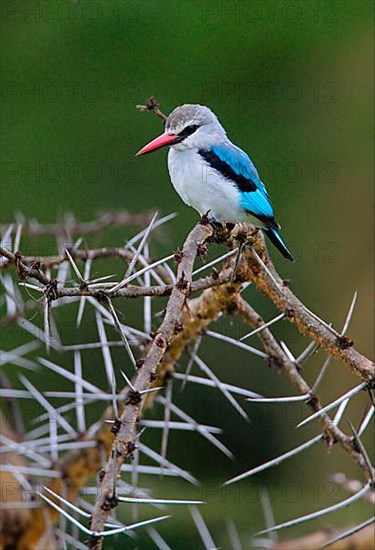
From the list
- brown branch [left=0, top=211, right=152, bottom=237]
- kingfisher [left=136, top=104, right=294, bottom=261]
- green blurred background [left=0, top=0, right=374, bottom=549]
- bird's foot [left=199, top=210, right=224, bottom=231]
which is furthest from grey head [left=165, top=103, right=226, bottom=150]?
green blurred background [left=0, top=0, right=374, bottom=549]

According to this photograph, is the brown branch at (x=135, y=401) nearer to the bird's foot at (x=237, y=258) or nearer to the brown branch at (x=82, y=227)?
the bird's foot at (x=237, y=258)

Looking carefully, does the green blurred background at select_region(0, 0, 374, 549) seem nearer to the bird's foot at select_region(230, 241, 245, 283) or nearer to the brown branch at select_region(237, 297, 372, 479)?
the brown branch at select_region(237, 297, 372, 479)

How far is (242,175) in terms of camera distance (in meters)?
1.78

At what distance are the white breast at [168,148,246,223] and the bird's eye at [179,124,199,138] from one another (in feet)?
0.14

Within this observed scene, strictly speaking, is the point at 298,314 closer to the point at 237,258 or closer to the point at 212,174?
the point at 237,258

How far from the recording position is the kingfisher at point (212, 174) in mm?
1706

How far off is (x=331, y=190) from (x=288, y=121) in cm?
46

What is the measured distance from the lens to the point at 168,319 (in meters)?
1.13

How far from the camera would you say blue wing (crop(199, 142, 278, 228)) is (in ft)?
5.60

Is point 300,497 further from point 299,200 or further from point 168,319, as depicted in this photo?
point 168,319

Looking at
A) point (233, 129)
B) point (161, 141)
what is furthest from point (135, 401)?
point (233, 129)

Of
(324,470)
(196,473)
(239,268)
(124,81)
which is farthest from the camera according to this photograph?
(124,81)

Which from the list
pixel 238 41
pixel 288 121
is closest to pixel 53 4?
pixel 238 41

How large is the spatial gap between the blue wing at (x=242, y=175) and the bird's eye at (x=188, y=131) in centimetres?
5
